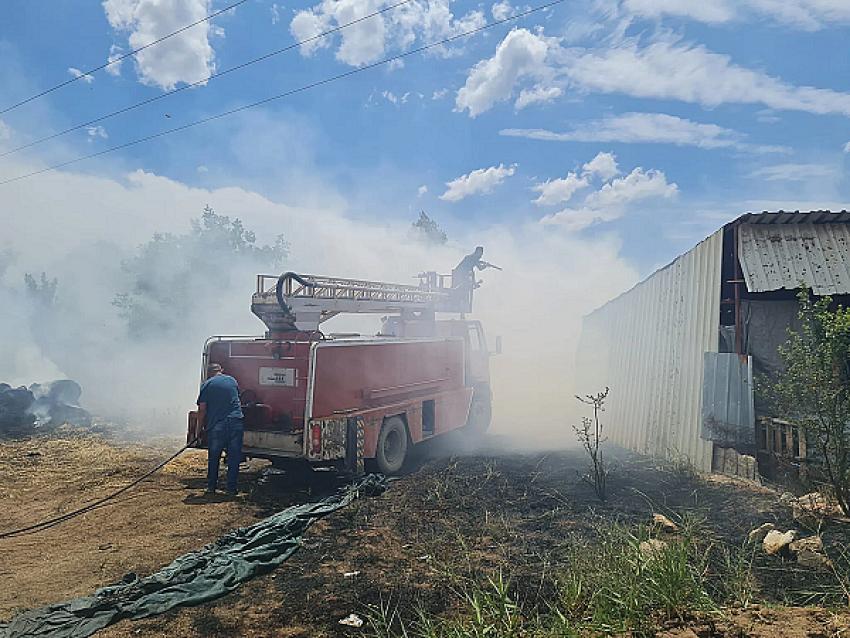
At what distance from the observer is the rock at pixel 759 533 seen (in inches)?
209

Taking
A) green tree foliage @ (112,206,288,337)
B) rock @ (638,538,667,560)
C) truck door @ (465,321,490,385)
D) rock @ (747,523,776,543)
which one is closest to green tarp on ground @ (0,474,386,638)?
rock @ (638,538,667,560)

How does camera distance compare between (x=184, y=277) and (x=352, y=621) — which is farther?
(x=184, y=277)

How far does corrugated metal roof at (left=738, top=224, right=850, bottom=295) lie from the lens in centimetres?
898

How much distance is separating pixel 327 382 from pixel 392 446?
195 cm

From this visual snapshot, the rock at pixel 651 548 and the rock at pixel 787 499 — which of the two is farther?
the rock at pixel 787 499

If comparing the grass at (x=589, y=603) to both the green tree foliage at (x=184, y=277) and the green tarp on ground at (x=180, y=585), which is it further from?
the green tree foliage at (x=184, y=277)

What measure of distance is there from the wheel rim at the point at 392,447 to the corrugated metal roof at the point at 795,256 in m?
5.82

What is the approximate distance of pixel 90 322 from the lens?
102 feet

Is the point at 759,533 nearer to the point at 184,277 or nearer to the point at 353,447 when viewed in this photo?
the point at 353,447

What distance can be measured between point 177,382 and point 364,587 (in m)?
20.0

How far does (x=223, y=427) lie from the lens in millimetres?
8242

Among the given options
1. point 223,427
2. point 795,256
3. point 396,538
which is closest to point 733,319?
point 795,256

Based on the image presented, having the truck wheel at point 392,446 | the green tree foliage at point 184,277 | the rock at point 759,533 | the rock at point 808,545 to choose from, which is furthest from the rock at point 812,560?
the green tree foliage at point 184,277

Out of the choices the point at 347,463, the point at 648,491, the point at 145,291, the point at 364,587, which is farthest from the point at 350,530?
the point at 145,291
